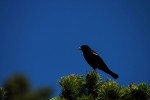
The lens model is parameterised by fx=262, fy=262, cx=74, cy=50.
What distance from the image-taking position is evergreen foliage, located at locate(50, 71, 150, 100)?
2.66m

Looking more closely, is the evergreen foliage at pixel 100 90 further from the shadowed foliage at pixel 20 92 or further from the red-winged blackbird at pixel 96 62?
the red-winged blackbird at pixel 96 62

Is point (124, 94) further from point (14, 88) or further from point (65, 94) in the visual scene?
point (14, 88)

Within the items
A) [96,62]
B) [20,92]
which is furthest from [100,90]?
[96,62]

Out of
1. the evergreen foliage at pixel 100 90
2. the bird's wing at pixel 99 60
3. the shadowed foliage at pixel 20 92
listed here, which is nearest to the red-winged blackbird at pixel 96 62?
the bird's wing at pixel 99 60

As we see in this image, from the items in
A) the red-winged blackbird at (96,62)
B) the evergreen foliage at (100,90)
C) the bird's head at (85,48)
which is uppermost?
the bird's head at (85,48)

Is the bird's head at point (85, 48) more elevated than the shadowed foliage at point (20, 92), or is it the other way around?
the bird's head at point (85, 48)

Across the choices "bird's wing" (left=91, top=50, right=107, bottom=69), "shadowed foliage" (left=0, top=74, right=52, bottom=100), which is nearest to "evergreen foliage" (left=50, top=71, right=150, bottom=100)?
"shadowed foliage" (left=0, top=74, right=52, bottom=100)

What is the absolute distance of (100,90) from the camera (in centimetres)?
276

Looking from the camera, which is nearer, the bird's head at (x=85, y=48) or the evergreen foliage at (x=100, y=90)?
the evergreen foliage at (x=100, y=90)

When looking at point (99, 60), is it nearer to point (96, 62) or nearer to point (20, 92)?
point (96, 62)

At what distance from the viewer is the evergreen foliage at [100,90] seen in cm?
266

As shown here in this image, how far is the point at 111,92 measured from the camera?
2670 mm

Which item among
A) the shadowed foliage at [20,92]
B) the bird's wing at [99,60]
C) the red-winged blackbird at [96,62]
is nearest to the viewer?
the shadowed foliage at [20,92]

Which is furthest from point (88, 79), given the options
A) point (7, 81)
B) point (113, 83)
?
point (7, 81)
